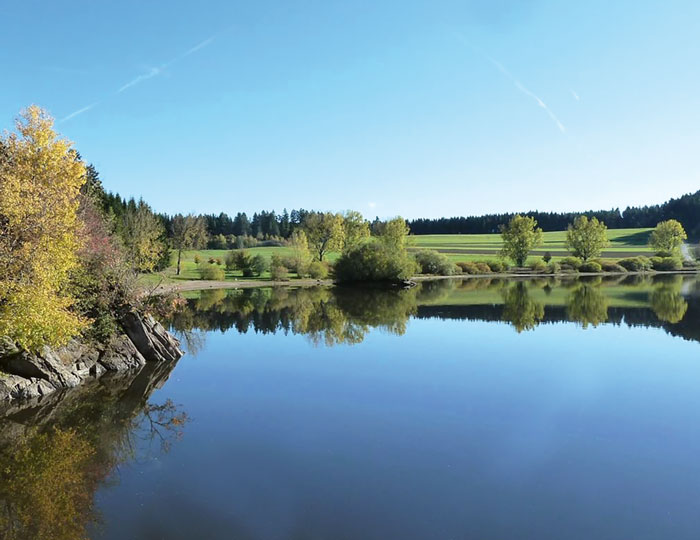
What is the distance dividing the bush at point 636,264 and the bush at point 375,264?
1812 inches

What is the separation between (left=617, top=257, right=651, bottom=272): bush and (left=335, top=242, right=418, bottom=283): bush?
4604 cm


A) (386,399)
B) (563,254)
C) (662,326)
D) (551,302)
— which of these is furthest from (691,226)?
(386,399)

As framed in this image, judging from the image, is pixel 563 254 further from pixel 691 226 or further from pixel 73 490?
pixel 73 490

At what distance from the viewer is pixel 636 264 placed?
84.6 metres

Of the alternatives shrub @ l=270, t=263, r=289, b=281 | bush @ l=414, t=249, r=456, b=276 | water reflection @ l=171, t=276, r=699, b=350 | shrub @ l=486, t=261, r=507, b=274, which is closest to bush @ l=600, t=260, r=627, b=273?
shrub @ l=486, t=261, r=507, b=274

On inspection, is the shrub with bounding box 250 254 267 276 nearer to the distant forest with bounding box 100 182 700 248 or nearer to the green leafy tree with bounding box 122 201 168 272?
the green leafy tree with bounding box 122 201 168 272

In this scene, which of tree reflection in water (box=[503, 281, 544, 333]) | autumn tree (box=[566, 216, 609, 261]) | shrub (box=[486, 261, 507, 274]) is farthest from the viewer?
autumn tree (box=[566, 216, 609, 261])

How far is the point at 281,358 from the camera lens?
19.9 metres

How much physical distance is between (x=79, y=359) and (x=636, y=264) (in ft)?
288

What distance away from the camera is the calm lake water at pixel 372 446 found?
25.5ft

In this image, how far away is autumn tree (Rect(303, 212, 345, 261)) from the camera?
8325 centimetres

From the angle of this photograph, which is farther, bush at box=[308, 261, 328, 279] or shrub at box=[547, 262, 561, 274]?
shrub at box=[547, 262, 561, 274]

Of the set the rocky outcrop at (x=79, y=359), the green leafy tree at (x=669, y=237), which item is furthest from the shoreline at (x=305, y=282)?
the rocky outcrop at (x=79, y=359)

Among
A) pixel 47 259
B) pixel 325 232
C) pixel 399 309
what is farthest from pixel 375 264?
pixel 47 259
